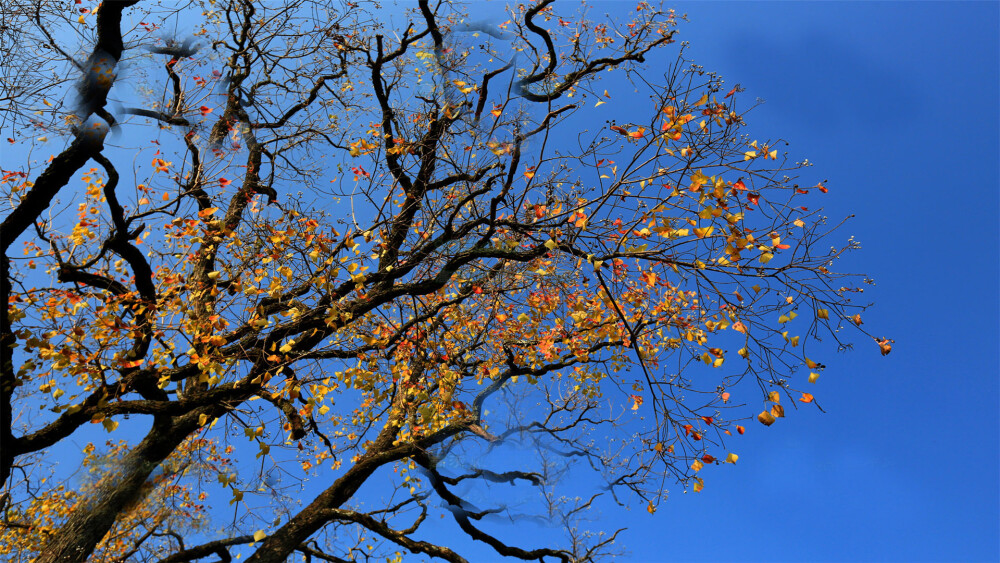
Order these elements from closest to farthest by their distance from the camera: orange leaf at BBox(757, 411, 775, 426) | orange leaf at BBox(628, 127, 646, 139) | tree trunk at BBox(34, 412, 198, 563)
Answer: orange leaf at BBox(757, 411, 775, 426), orange leaf at BBox(628, 127, 646, 139), tree trunk at BBox(34, 412, 198, 563)

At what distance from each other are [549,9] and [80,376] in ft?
25.1

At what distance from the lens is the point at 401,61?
7.84 metres

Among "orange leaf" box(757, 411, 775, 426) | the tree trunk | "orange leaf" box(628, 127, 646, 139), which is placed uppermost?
"orange leaf" box(628, 127, 646, 139)

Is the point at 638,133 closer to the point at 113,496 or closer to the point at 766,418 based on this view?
the point at 766,418

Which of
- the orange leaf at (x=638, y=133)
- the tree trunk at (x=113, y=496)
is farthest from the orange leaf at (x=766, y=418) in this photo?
the tree trunk at (x=113, y=496)

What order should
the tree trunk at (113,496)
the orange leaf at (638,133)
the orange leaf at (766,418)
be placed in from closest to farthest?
the orange leaf at (766,418) < the orange leaf at (638,133) < the tree trunk at (113,496)

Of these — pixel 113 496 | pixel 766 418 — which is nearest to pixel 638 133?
pixel 766 418

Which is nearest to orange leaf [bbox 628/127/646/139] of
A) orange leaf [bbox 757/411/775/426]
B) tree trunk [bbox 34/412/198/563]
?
orange leaf [bbox 757/411/775/426]

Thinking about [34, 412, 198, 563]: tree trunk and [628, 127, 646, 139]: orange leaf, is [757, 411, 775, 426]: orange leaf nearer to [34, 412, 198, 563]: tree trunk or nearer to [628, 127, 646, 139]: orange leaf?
[628, 127, 646, 139]: orange leaf

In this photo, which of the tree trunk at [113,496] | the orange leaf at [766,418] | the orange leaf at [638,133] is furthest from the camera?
the tree trunk at [113,496]

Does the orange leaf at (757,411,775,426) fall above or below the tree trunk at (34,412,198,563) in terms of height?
below

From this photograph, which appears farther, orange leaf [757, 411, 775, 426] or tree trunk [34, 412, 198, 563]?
tree trunk [34, 412, 198, 563]

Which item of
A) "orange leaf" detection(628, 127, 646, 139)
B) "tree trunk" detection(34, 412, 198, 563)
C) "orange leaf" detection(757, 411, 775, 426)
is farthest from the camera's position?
"tree trunk" detection(34, 412, 198, 563)

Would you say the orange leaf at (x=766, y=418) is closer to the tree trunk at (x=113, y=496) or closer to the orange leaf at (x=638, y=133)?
the orange leaf at (x=638, y=133)
